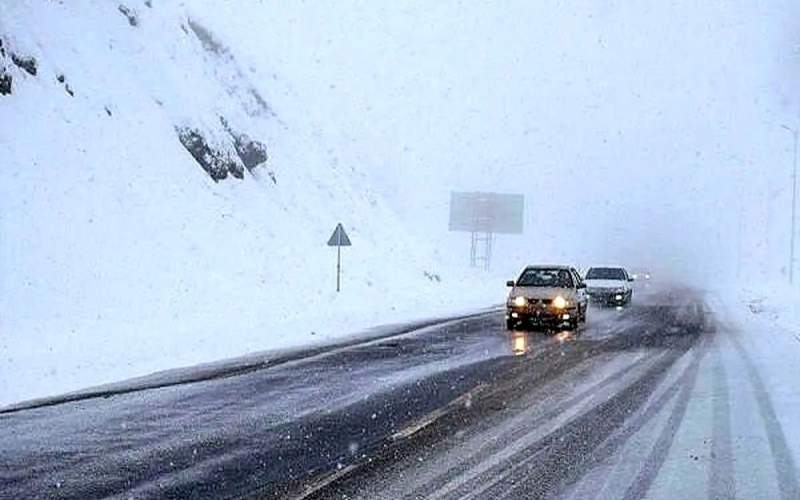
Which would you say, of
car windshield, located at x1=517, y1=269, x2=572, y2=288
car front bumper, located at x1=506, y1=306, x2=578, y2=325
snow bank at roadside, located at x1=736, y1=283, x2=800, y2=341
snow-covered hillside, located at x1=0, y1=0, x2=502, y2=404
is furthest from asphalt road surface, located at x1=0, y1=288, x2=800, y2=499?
snow bank at roadside, located at x1=736, y1=283, x2=800, y2=341

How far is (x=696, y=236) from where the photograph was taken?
167 meters

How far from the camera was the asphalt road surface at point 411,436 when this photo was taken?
263 inches

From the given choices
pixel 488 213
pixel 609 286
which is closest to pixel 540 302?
pixel 609 286

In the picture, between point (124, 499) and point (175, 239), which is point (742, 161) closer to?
point (175, 239)

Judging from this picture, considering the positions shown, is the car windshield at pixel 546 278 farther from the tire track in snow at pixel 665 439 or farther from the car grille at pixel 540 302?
the tire track in snow at pixel 665 439

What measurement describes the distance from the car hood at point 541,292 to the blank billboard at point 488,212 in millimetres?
62288

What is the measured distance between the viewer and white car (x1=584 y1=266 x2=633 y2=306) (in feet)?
112

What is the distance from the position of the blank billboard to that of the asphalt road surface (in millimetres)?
70334

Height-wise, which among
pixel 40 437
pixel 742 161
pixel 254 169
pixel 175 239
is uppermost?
pixel 742 161

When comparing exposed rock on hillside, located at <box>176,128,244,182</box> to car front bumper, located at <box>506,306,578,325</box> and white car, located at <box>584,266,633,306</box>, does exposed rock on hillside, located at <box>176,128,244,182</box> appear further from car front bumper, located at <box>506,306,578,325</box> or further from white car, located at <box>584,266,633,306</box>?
car front bumper, located at <box>506,306,578,325</box>

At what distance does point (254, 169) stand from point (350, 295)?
42.0ft

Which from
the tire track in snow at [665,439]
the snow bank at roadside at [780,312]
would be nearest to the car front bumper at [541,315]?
the snow bank at roadside at [780,312]

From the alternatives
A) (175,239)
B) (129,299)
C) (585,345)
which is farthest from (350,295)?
(585,345)

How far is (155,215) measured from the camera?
29.5m
